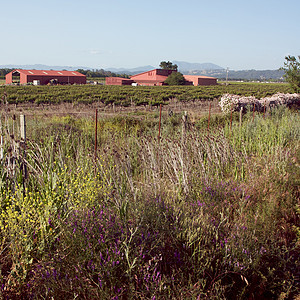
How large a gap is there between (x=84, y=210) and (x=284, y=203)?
2922 mm

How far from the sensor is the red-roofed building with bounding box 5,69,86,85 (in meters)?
61.8

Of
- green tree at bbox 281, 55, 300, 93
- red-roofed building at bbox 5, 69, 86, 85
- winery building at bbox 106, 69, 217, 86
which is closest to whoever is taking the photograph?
green tree at bbox 281, 55, 300, 93

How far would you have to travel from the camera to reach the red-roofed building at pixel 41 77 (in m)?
61.8

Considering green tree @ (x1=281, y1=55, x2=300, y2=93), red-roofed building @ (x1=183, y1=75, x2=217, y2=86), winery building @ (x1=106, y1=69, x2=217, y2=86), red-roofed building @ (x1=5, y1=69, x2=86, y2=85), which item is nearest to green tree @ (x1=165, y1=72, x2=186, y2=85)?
winery building @ (x1=106, y1=69, x2=217, y2=86)

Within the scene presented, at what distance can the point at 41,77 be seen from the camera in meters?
63.0

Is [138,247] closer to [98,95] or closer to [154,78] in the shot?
[98,95]

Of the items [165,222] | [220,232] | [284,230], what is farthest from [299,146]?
[165,222]

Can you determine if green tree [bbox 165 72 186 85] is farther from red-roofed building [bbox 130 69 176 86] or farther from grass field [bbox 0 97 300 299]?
grass field [bbox 0 97 300 299]

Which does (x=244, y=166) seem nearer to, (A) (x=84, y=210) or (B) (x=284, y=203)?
(B) (x=284, y=203)

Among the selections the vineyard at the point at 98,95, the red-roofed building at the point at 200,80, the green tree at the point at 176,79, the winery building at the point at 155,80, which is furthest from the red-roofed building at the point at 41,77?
the red-roofed building at the point at 200,80

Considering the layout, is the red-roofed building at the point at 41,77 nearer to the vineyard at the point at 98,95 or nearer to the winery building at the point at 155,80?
the winery building at the point at 155,80

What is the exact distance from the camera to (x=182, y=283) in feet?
9.77

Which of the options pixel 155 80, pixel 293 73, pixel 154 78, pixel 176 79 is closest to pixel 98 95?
pixel 293 73

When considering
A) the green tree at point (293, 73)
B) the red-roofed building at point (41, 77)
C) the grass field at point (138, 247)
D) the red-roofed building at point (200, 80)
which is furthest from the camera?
the red-roofed building at point (200, 80)
